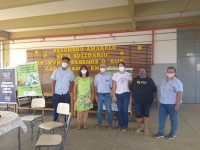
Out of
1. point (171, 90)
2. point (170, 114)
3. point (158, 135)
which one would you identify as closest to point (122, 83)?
point (171, 90)

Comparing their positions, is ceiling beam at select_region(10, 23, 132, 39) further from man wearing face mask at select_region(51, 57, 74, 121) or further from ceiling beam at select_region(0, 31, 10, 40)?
man wearing face mask at select_region(51, 57, 74, 121)

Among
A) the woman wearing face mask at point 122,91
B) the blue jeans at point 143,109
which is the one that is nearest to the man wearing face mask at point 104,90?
the woman wearing face mask at point 122,91

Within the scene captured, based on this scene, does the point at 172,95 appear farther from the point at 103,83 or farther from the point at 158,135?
the point at 103,83

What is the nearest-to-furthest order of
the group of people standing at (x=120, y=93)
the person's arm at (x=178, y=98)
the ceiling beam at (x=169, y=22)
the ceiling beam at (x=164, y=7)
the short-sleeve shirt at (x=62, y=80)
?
the person's arm at (x=178, y=98)
the group of people standing at (x=120, y=93)
the short-sleeve shirt at (x=62, y=80)
the ceiling beam at (x=164, y=7)
the ceiling beam at (x=169, y=22)

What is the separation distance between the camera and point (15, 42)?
9.30 metres

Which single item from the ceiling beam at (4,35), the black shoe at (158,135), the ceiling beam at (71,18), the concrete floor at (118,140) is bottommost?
the concrete floor at (118,140)

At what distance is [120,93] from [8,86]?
3070 mm

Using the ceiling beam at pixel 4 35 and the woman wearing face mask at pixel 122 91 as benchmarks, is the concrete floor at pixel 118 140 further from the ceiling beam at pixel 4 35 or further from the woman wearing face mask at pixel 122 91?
the ceiling beam at pixel 4 35

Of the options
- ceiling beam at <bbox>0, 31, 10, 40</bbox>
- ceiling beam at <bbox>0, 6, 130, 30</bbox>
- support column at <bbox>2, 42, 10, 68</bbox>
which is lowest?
support column at <bbox>2, 42, 10, 68</bbox>

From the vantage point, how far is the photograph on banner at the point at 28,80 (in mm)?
5613

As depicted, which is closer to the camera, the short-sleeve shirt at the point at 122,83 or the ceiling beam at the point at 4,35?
the short-sleeve shirt at the point at 122,83

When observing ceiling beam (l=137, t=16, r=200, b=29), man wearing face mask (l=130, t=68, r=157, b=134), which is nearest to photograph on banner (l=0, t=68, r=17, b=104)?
man wearing face mask (l=130, t=68, r=157, b=134)

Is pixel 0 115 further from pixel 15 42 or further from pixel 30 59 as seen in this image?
pixel 15 42

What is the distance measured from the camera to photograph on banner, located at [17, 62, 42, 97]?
18.4 feet
